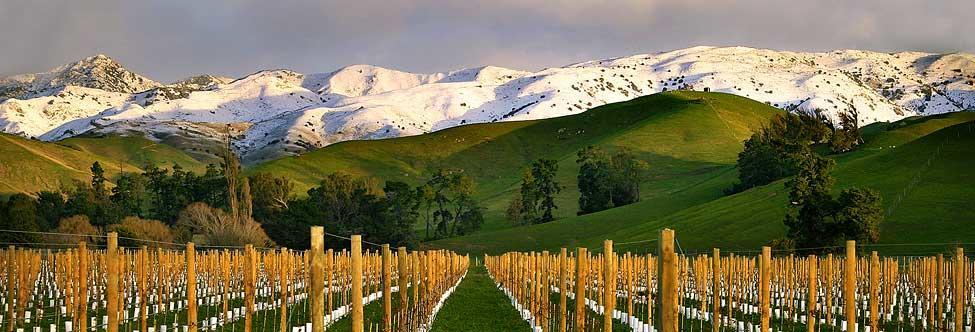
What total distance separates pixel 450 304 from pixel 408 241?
5523 centimetres

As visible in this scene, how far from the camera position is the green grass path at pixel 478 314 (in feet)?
106

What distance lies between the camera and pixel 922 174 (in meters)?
95.4

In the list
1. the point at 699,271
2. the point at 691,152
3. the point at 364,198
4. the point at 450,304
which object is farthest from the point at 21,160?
the point at 699,271

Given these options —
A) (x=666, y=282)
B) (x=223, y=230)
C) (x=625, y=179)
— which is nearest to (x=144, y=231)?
(x=223, y=230)

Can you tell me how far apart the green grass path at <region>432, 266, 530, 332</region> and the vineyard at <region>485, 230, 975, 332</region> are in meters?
0.67

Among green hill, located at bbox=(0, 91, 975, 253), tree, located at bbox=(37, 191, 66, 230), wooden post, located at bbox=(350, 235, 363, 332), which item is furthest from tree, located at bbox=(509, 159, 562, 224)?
wooden post, located at bbox=(350, 235, 363, 332)

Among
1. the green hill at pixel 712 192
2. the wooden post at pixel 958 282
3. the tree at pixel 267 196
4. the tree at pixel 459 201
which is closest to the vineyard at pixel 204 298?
the wooden post at pixel 958 282

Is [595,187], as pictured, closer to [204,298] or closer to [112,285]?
[204,298]

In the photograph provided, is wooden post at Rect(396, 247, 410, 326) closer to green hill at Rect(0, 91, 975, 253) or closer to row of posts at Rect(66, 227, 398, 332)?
row of posts at Rect(66, 227, 398, 332)

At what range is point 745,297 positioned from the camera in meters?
39.7

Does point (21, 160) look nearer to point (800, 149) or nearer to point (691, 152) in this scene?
point (691, 152)

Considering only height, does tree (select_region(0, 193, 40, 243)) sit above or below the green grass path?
above

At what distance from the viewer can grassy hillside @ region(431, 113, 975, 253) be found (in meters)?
81.1

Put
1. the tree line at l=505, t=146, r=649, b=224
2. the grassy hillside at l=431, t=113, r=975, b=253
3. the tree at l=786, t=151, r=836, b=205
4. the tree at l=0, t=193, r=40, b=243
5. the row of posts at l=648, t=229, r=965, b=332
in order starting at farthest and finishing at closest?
the tree line at l=505, t=146, r=649, b=224, the tree at l=0, t=193, r=40, b=243, the tree at l=786, t=151, r=836, b=205, the grassy hillside at l=431, t=113, r=975, b=253, the row of posts at l=648, t=229, r=965, b=332
